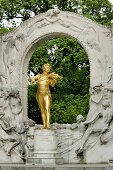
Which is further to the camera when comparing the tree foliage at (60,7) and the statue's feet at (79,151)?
the tree foliage at (60,7)

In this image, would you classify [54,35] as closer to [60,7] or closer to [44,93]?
[44,93]

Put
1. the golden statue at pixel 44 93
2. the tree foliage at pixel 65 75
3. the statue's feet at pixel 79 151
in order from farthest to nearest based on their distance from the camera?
the tree foliage at pixel 65 75 < the golden statue at pixel 44 93 < the statue's feet at pixel 79 151

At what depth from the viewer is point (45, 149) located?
13086 millimetres

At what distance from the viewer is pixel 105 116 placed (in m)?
13.4

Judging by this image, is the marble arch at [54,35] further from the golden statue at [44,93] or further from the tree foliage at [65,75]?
the tree foliage at [65,75]

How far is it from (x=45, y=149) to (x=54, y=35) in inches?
161

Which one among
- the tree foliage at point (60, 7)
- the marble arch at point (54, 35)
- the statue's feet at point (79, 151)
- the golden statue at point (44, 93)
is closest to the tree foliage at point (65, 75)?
the tree foliage at point (60, 7)

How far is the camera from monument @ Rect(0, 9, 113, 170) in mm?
13383

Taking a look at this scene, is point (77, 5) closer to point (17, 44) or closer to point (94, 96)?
point (17, 44)

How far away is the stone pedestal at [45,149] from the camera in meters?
12.9

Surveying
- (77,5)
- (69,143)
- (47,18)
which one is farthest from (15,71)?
(77,5)

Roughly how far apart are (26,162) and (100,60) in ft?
13.3

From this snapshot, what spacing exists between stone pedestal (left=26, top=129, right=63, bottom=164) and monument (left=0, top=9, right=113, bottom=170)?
32 millimetres

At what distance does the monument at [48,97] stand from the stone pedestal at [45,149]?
0.03 metres
